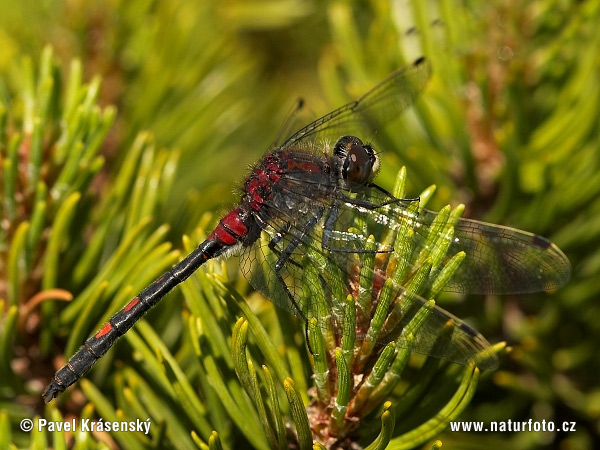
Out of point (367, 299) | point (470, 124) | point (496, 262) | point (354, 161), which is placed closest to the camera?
point (367, 299)

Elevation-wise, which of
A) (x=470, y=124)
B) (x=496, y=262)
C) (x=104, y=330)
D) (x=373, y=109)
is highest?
(x=470, y=124)

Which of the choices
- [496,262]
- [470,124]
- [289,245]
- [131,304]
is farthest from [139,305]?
[470,124]

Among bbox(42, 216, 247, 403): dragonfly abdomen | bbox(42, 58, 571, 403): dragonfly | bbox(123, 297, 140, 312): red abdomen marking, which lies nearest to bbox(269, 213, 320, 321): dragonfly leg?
bbox(42, 58, 571, 403): dragonfly

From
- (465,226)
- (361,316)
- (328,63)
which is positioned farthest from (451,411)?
(328,63)

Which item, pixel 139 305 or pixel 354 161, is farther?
pixel 354 161

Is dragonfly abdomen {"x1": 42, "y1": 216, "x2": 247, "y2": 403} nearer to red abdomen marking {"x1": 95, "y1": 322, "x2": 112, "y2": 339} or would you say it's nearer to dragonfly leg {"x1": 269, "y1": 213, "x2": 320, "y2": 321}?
red abdomen marking {"x1": 95, "y1": 322, "x2": 112, "y2": 339}

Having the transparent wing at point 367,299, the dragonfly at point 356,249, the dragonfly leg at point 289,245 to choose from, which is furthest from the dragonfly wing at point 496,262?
the dragonfly leg at point 289,245

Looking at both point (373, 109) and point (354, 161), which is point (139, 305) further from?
point (373, 109)

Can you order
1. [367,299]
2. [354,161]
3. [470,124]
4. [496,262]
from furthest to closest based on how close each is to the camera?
1. [470,124]
2. [354,161]
3. [496,262]
4. [367,299]
